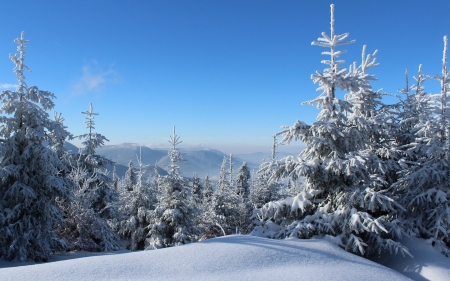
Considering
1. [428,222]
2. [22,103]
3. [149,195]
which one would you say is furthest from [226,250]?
[149,195]

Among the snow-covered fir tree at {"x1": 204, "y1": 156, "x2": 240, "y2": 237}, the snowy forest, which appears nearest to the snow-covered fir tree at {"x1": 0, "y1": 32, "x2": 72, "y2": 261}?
the snowy forest

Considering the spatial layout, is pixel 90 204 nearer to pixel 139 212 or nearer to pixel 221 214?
pixel 139 212

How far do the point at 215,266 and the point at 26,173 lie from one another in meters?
10.7

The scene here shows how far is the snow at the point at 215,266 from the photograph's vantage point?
192 inches

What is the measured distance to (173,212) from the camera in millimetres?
17250

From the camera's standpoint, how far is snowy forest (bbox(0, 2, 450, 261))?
8203 mm

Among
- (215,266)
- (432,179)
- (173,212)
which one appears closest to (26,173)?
(173,212)

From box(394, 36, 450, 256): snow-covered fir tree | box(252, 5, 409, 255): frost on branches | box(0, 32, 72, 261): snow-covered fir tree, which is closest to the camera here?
box(252, 5, 409, 255): frost on branches

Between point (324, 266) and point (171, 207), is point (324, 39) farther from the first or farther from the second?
point (171, 207)

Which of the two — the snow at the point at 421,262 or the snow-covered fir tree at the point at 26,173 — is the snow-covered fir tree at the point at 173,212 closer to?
the snow-covered fir tree at the point at 26,173

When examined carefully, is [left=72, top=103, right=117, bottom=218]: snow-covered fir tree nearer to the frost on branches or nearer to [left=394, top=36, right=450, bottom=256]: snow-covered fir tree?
the frost on branches

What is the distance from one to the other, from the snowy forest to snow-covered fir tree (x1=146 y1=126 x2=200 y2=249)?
0.09 metres

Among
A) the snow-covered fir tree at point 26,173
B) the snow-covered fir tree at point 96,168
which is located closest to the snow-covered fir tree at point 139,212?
the snow-covered fir tree at point 96,168

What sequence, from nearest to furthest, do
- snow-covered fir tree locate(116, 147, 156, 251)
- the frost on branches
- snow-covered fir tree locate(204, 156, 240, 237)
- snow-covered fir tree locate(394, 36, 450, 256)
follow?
the frost on branches, snow-covered fir tree locate(394, 36, 450, 256), snow-covered fir tree locate(116, 147, 156, 251), snow-covered fir tree locate(204, 156, 240, 237)
